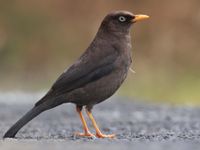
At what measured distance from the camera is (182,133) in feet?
40.6

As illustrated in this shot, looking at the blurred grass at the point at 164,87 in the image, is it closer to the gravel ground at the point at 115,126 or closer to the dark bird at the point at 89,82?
the gravel ground at the point at 115,126

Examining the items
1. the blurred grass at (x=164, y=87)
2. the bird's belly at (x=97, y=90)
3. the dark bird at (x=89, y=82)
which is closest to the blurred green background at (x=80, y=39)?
the blurred grass at (x=164, y=87)

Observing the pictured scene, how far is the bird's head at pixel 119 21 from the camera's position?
1265 cm

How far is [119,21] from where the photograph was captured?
1275 centimetres

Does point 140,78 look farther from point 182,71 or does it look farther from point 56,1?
point 56,1

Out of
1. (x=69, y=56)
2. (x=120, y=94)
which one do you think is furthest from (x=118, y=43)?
(x=69, y=56)

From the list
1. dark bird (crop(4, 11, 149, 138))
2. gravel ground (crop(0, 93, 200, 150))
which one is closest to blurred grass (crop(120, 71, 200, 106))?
gravel ground (crop(0, 93, 200, 150))

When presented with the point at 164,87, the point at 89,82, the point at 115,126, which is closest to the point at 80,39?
the point at 164,87

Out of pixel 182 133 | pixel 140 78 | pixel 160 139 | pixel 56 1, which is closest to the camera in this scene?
pixel 160 139

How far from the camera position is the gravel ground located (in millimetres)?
10578

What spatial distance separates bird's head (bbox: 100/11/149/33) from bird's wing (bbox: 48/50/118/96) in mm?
605

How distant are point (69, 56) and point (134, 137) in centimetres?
1614

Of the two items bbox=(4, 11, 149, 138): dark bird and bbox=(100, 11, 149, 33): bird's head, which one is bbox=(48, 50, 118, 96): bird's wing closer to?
bbox=(4, 11, 149, 138): dark bird

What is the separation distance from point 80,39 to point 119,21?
15.8 metres
